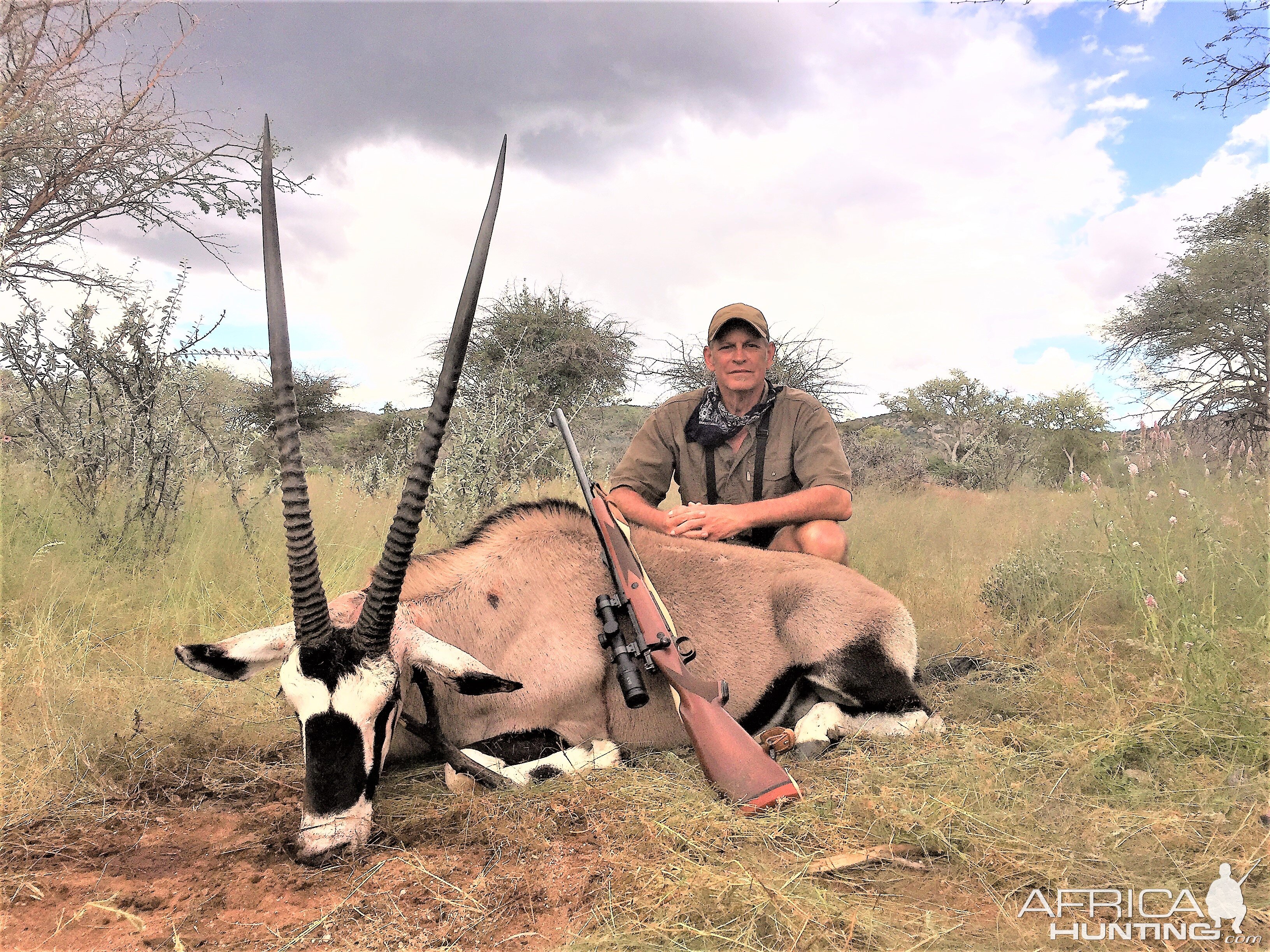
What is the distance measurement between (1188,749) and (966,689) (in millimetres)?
1148

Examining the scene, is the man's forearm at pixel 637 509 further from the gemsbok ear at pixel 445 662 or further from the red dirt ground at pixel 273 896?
the red dirt ground at pixel 273 896

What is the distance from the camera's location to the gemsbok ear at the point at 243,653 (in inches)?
108

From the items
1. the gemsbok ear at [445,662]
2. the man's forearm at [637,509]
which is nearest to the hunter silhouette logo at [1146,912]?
the gemsbok ear at [445,662]

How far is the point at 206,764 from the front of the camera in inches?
130

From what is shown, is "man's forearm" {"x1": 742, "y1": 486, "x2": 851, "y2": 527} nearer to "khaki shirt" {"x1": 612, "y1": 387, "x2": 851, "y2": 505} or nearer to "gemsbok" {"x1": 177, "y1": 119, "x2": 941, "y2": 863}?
"khaki shirt" {"x1": 612, "y1": 387, "x2": 851, "y2": 505}

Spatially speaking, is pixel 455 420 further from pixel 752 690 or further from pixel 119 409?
pixel 752 690

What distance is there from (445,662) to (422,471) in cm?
73

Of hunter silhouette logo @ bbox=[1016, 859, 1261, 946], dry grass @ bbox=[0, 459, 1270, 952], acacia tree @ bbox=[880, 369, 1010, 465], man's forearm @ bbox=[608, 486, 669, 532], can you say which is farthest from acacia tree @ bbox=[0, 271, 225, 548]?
acacia tree @ bbox=[880, 369, 1010, 465]

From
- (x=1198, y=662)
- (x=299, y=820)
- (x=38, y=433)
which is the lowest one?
(x=299, y=820)

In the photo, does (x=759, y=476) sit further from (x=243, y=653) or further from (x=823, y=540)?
(x=243, y=653)

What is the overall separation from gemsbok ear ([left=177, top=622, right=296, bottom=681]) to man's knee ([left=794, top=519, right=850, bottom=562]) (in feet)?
9.24

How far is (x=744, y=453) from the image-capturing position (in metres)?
5.00

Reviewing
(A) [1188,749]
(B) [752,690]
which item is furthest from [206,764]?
(A) [1188,749]

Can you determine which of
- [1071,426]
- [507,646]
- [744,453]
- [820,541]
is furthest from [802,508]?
[1071,426]
